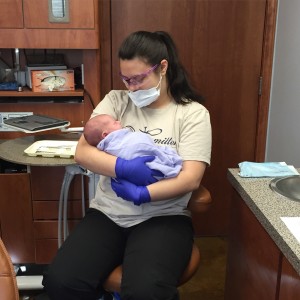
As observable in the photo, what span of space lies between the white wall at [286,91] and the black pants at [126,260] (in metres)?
0.88

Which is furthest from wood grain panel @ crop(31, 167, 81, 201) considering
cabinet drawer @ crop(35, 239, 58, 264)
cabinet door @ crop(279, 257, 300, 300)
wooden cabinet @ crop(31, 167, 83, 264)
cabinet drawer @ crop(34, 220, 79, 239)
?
cabinet door @ crop(279, 257, 300, 300)

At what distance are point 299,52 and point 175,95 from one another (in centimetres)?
75

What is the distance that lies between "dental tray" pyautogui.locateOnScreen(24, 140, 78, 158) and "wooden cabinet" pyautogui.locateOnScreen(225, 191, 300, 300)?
0.72 metres

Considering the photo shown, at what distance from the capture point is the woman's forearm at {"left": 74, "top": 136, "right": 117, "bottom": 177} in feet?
4.87

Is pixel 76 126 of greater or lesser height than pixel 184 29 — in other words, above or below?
below

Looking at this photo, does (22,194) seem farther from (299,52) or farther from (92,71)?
(299,52)

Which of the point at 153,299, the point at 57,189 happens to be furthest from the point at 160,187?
the point at 57,189

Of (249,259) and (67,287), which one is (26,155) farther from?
(249,259)

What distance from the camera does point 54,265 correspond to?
141cm

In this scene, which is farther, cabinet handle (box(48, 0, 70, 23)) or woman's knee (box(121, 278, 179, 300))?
cabinet handle (box(48, 0, 70, 23))

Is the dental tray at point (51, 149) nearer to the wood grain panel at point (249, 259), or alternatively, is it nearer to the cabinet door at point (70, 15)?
the cabinet door at point (70, 15)

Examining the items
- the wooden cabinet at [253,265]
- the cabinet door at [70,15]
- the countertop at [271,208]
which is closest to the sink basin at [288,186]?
the countertop at [271,208]

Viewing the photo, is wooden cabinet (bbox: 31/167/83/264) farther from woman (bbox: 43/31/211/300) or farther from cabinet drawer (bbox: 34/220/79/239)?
woman (bbox: 43/31/211/300)

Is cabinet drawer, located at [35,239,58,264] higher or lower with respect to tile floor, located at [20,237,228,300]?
higher
